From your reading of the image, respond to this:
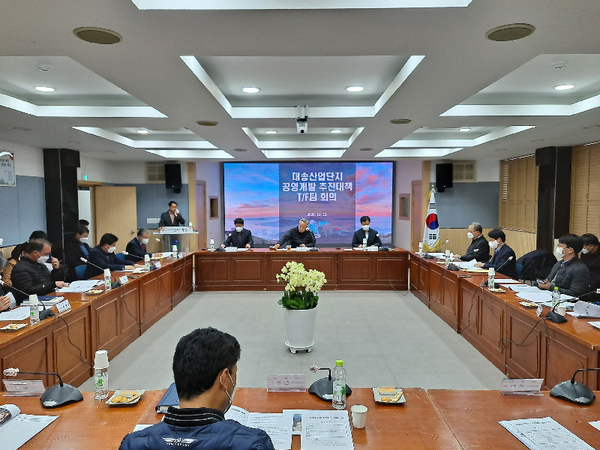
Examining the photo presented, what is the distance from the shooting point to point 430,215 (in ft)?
31.0

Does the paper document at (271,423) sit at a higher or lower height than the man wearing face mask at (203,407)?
lower

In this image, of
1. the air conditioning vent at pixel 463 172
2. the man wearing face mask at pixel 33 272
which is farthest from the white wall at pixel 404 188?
the man wearing face mask at pixel 33 272

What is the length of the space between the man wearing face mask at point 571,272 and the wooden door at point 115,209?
9.11 meters

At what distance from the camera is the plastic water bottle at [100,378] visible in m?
2.22

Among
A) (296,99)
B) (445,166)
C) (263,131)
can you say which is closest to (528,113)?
(296,99)

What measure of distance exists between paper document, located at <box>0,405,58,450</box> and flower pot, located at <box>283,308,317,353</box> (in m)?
2.90

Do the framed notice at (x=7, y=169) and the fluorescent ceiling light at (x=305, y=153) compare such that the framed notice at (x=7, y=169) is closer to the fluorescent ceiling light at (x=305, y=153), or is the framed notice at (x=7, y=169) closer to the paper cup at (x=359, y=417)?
the fluorescent ceiling light at (x=305, y=153)

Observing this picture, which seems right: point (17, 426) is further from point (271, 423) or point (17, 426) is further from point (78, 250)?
point (78, 250)

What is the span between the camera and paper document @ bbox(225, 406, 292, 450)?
185 centimetres

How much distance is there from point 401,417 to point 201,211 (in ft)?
32.4

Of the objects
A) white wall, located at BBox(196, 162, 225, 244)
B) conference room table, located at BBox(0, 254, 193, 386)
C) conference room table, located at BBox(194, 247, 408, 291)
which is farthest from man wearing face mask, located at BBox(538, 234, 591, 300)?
white wall, located at BBox(196, 162, 225, 244)

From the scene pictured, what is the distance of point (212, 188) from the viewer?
40.4ft

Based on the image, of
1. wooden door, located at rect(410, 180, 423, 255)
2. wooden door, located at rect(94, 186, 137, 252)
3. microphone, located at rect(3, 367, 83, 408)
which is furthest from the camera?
wooden door, located at rect(410, 180, 423, 255)

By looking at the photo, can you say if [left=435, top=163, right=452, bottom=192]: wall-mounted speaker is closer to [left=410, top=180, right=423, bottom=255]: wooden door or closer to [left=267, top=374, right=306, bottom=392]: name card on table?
[left=410, top=180, right=423, bottom=255]: wooden door
